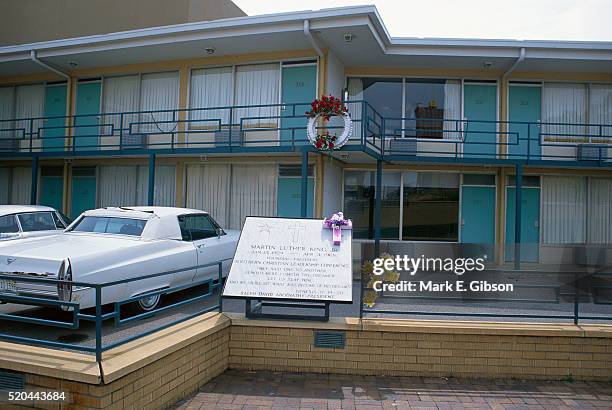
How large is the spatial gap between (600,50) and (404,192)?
5.53 metres

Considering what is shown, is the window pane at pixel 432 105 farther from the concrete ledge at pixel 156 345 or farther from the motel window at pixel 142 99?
the concrete ledge at pixel 156 345

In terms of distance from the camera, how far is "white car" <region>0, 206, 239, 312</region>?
5934 millimetres

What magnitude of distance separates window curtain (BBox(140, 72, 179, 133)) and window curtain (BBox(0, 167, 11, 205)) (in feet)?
16.3

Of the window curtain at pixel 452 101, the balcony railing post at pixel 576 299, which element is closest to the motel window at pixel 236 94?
the window curtain at pixel 452 101

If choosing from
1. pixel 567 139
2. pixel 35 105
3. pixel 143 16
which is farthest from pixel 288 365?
pixel 143 16

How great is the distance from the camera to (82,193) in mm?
14117

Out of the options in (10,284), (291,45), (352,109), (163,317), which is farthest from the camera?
(352,109)

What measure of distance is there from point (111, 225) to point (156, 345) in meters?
3.09

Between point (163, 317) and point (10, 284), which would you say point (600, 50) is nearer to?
point (163, 317)

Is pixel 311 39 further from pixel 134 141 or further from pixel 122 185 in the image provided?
pixel 122 185

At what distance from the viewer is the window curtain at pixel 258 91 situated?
40.0 feet

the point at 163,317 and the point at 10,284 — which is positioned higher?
the point at 10,284

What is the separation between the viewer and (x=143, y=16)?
60.4 ft

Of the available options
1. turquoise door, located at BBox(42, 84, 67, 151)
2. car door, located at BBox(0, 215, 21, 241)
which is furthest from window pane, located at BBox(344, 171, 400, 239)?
turquoise door, located at BBox(42, 84, 67, 151)
